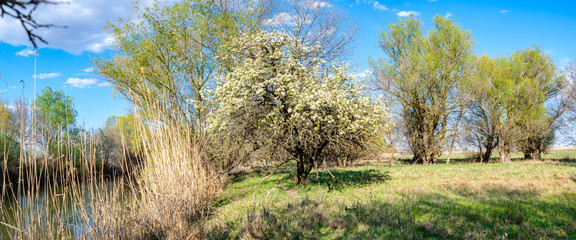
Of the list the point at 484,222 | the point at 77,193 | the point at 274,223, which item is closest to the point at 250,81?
the point at 274,223

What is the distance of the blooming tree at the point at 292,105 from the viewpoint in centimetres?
843

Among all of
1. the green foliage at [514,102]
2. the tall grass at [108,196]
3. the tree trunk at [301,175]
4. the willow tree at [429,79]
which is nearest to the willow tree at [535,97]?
the green foliage at [514,102]

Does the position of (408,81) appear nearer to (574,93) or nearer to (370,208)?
(574,93)

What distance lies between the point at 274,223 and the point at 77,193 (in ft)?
11.0

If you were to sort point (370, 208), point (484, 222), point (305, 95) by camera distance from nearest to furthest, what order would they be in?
point (484, 222) → point (370, 208) → point (305, 95)

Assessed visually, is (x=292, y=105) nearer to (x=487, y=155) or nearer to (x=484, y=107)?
(x=484, y=107)

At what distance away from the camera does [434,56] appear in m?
21.4

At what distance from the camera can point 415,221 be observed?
5.60m

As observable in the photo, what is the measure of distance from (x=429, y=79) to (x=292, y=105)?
16.6 metres

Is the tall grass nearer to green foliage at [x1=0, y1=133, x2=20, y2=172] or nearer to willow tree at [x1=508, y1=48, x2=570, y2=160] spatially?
green foliage at [x1=0, y1=133, x2=20, y2=172]

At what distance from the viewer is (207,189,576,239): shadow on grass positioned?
496 centimetres

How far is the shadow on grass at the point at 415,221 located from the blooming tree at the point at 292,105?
236 centimetres

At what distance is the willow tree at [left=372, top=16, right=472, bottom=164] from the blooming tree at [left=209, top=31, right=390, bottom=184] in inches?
560

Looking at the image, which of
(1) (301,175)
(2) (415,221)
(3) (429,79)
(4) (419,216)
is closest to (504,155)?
(3) (429,79)
